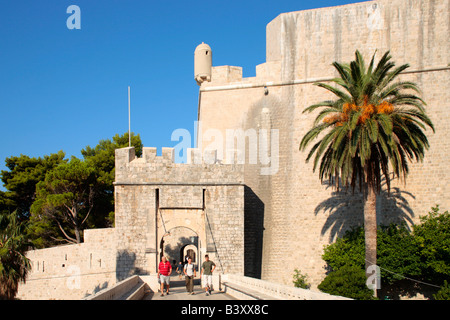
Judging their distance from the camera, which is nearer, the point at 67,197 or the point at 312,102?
the point at 312,102

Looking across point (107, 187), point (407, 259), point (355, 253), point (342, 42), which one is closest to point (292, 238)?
point (355, 253)

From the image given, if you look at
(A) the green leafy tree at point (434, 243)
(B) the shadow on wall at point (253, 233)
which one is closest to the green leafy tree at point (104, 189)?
(B) the shadow on wall at point (253, 233)

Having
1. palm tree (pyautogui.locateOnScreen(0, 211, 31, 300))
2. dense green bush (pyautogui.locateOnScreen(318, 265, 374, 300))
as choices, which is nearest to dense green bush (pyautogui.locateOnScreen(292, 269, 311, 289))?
dense green bush (pyautogui.locateOnScreen(318, 265, 374, 300))

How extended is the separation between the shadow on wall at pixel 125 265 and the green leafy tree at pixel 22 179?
16594 millimetres

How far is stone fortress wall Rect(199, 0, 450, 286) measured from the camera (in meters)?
19.3

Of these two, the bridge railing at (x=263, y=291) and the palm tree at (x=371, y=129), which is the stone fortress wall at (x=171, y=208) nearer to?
the bridge railing at (x=263, y=291)

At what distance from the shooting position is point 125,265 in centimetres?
1639

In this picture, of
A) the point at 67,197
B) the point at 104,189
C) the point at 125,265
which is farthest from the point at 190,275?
the point at 104,189

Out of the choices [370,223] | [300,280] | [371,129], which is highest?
[371,129]

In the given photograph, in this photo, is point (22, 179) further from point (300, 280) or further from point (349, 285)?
point (349, 285)

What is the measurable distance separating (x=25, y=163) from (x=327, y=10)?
70.2 ft

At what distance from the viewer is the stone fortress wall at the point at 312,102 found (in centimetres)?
1931

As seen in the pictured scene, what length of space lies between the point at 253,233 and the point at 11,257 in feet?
31.3

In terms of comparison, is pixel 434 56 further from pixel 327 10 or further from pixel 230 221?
pixel 230 221
